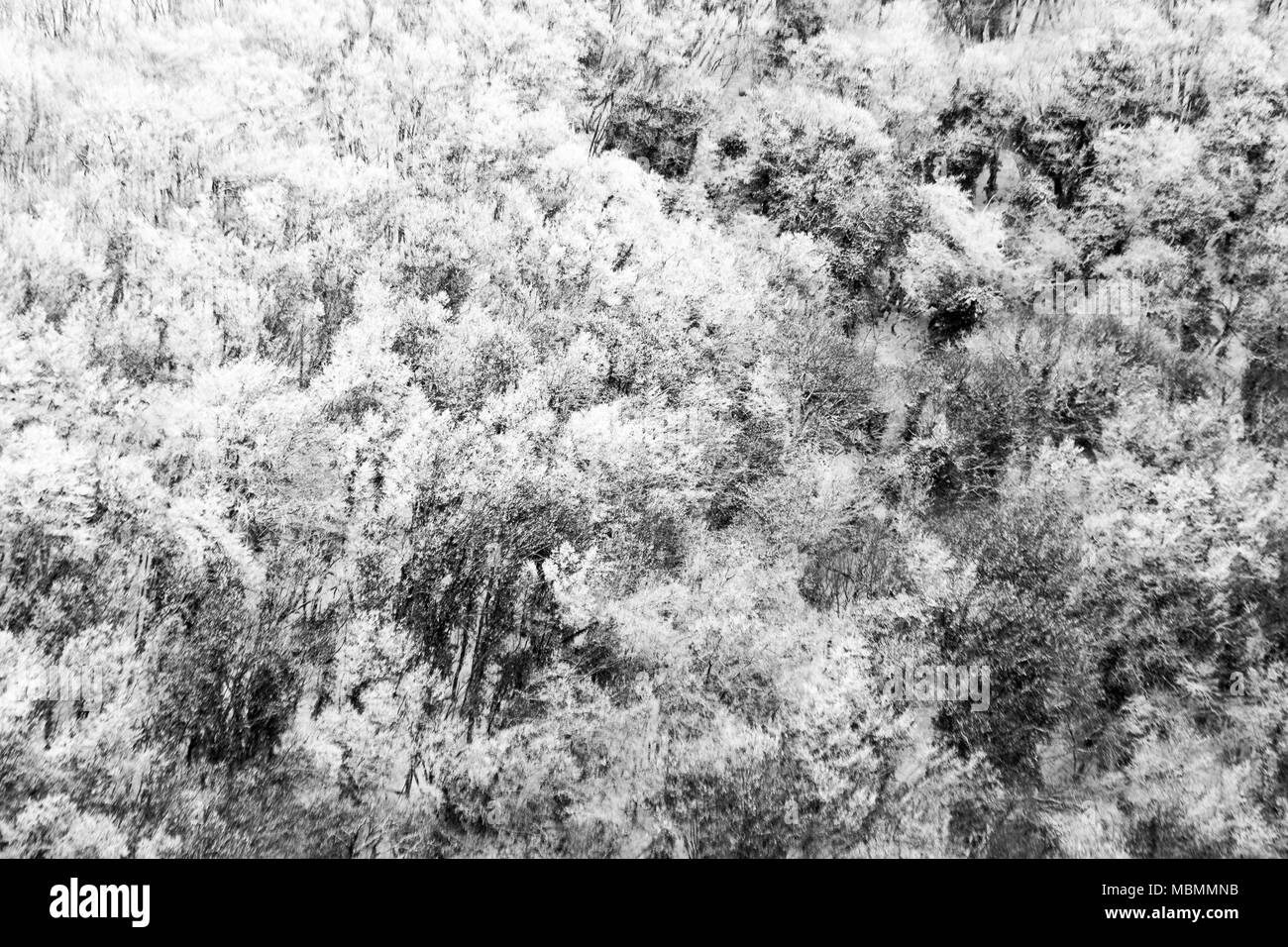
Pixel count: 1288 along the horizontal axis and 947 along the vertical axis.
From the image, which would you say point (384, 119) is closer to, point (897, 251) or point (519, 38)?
point (519, 38)

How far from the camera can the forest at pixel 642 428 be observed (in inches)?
425

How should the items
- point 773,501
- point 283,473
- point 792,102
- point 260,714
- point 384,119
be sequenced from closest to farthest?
1. point 260,714
2. point 283,473
3. point 773,501
4. point 384,119
5. point 792,102

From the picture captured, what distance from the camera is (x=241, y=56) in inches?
518

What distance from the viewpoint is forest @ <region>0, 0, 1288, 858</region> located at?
10789 mm

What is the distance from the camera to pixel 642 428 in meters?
12.6

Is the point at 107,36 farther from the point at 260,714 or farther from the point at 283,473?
the point at 260,714

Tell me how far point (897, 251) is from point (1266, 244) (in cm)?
617

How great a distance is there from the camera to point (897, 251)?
14.0 meters

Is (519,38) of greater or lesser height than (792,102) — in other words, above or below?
above
